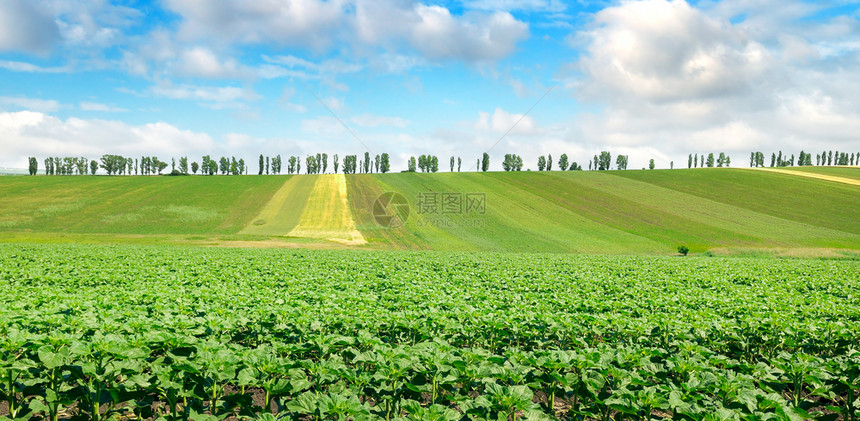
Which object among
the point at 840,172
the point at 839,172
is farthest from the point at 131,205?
the point at 840,172

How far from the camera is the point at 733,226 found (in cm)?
6769

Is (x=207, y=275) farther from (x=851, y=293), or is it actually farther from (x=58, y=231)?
(x=58, y=231)

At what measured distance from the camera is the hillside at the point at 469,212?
5994 cm

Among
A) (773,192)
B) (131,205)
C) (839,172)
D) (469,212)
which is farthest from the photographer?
(839,172)

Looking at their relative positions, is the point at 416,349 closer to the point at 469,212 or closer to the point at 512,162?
the point at 469,212

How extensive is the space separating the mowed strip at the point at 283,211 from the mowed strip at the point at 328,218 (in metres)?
1.19

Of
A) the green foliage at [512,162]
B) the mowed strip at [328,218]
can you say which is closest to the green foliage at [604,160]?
the green foliage at [512,162]

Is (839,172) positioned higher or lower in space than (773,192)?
higher

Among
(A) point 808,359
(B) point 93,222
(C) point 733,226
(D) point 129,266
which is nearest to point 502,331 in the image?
(A) point 808,359

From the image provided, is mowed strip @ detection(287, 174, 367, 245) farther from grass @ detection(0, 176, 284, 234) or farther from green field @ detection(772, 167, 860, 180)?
green field @ detection(772, 167, 860, 180)

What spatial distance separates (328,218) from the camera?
7462 cm

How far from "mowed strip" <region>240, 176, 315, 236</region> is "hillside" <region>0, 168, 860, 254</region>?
0.23 m

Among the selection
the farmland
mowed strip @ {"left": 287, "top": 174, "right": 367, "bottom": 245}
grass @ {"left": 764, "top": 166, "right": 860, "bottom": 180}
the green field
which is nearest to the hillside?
mowed strip @ {"left": 287, "top": 174, "right": 367, "bottom": 245}

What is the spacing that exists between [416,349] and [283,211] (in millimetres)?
76114
